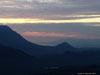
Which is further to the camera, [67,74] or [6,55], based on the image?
[6,55]

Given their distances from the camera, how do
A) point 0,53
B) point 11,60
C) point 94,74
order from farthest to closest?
point 0,53
point 11,60
point 94,74

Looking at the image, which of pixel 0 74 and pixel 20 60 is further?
pixel 20 60

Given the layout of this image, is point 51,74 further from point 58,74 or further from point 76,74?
point 76,74

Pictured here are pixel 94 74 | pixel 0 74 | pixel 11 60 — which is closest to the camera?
pixel 94 74

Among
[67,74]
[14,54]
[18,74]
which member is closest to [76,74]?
[67,74]

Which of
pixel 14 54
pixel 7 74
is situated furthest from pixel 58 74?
pixel 14 54

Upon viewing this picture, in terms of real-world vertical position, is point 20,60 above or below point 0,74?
below

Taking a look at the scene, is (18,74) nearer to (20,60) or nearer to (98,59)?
(20,60)

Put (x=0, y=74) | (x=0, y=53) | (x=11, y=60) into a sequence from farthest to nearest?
(x=0, y=53), (x=11, y=60), (x=0, y=74)

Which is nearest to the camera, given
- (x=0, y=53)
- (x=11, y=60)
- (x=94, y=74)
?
(x=94, y=74)
